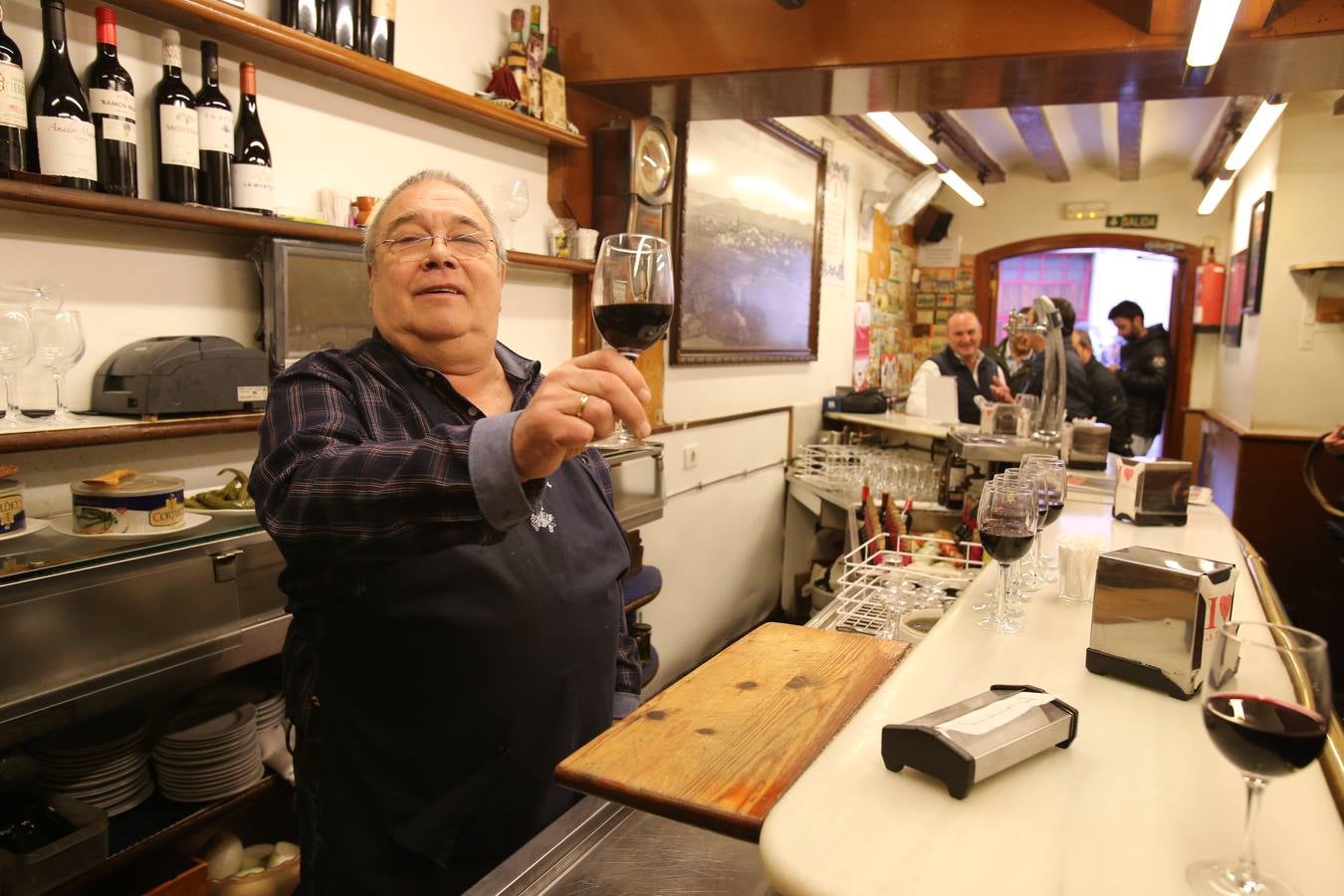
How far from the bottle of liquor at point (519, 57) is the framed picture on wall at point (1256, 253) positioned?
4.95 metres

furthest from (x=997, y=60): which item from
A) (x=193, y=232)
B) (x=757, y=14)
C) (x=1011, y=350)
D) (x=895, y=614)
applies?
(x=1011, y=350)

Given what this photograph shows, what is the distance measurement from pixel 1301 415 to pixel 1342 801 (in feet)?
18.1

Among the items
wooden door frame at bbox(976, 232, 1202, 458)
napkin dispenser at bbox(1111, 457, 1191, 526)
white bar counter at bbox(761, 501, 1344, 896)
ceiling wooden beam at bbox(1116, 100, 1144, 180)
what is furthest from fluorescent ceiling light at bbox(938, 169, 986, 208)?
white bar counter at bbox(761, 501, 1344, 896)

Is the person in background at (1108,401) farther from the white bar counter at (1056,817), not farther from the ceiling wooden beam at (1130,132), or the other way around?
the white bar counter at (1056,817)

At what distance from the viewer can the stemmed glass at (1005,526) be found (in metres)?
1.41

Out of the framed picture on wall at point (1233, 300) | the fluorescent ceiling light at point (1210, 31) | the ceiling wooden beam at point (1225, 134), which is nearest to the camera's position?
the fluorescent ceiling light at point (1210, 31)

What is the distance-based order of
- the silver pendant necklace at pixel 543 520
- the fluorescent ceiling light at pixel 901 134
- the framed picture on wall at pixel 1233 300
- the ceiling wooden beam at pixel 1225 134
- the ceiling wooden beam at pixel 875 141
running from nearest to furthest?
the silver pendant necklace at pixel 543 520
the fluorescent ceiling light at pixel 901 134
the ceiling wooden beam at pixel 1225 134
the ceiling wooden beam at pixel 875 141
the framed picture on wall at pixel 1233 300

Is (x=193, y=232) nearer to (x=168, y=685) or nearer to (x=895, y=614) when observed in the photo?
(x=168, y=685)

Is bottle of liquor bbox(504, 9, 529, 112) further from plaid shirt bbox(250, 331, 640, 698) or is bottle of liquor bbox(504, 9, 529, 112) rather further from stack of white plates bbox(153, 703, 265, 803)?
stack of white plates bbox(153, 703, 265, 803)

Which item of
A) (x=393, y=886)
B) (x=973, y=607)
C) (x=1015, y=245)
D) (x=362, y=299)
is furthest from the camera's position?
(x=1015, y=245)

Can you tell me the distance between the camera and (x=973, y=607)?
1.54 metres

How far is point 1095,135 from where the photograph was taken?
6176 mm

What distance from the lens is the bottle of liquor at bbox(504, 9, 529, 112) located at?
277cm

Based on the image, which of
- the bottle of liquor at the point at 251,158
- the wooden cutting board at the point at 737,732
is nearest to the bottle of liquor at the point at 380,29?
the bottle of liquor at the point at 251,158
